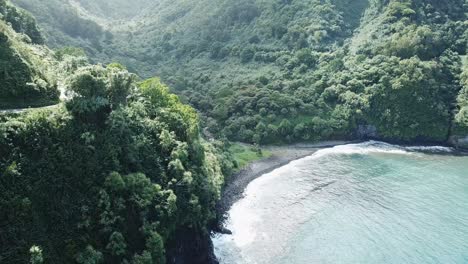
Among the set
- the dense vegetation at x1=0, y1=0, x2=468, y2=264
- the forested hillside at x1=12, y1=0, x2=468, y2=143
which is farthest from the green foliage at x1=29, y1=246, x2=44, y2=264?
the forested hillside at x1=12, y1=0, x2=468, y2=143

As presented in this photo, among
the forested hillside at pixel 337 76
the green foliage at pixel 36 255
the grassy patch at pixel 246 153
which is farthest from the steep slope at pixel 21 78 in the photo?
the forested hillside at pixel 337 76

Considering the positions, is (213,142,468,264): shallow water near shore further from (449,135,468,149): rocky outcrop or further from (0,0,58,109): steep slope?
(0,0,58,109): steep slope

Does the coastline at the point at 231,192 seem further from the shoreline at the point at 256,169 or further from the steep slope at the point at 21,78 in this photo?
the steep slope at the point at 21,78

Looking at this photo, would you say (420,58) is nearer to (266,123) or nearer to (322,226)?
(266,123)

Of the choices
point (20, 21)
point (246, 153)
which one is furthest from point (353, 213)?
point (20, 21)

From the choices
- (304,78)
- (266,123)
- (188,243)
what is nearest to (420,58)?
(304,78)

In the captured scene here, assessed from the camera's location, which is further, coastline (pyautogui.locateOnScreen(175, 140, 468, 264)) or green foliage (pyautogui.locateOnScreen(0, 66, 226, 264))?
coastline (pyautogui.locateOnScreen(175, 140, 468, 264))
